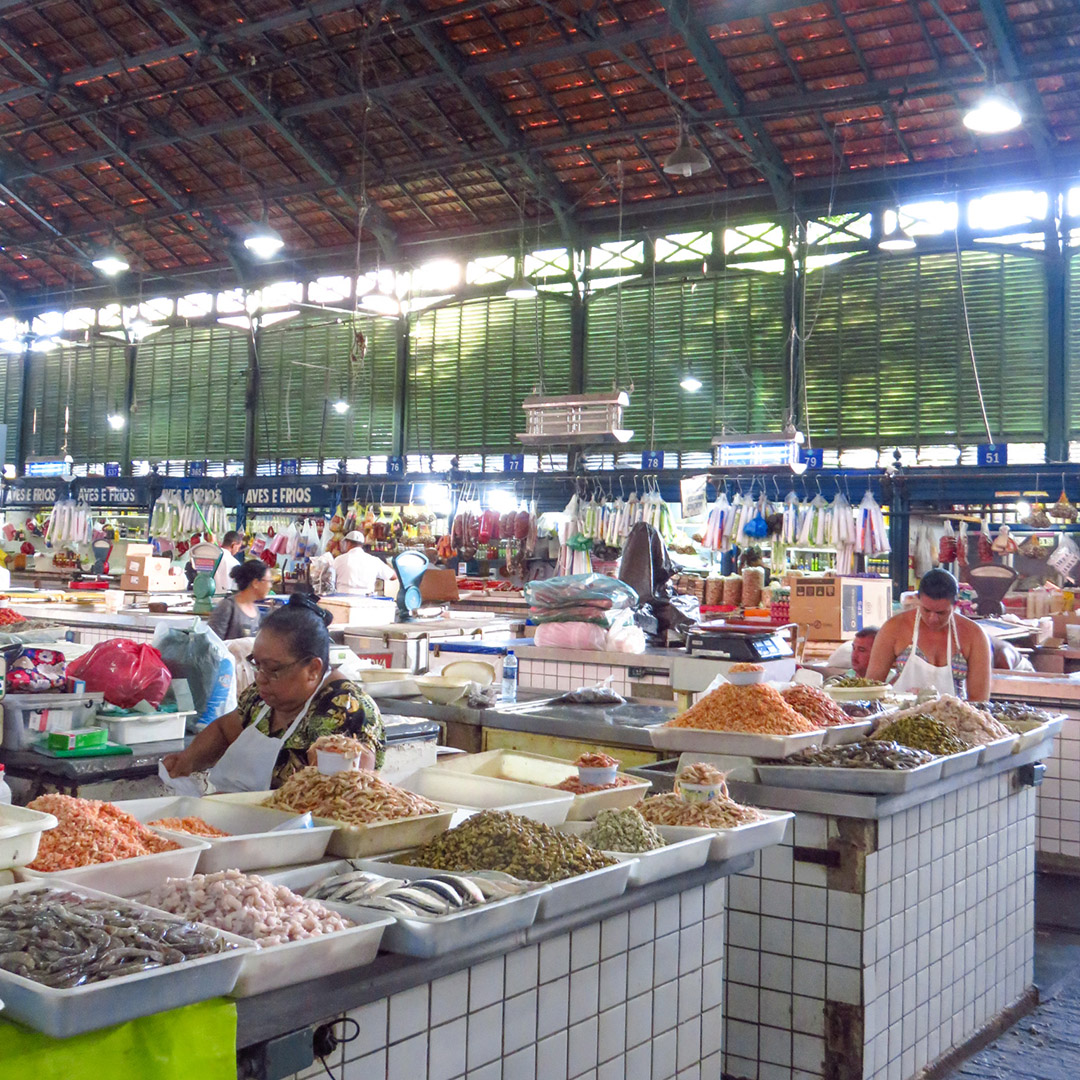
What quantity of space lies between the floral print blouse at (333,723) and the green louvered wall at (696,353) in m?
10.2

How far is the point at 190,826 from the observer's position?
261 cm

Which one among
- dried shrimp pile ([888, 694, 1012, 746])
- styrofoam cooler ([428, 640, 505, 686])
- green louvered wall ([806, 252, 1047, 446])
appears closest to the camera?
dried shrimp pile ([888, 694, 1012, 746])

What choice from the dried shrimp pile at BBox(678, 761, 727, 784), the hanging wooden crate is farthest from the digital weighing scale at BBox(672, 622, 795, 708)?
the hanging wooden crate

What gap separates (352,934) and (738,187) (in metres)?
12.7

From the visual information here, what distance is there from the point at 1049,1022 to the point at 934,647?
1925mm

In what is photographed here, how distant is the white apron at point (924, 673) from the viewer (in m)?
5.62

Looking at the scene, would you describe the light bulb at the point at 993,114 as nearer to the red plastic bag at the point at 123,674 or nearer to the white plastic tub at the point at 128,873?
the red plastic bag at the point at 123,674

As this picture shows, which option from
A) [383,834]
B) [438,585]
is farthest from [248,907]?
[438,585]

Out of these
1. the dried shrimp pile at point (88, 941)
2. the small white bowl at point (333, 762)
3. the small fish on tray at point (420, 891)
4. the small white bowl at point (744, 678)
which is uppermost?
the small white bowl at point (744, 678)

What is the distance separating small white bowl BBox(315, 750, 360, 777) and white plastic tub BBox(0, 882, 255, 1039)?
1174mm

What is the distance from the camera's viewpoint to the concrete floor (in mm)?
3975

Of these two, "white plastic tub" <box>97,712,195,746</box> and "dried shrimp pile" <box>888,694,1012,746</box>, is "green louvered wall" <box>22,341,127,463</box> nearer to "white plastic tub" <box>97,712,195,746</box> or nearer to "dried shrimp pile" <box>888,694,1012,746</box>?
"white plastic tub" <box>97,712,195,746</box>

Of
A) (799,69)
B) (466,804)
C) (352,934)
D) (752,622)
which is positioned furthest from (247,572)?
(799,69)

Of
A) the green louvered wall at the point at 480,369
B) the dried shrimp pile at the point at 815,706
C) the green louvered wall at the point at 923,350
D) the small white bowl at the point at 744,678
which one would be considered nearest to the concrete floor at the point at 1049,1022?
the dried shrimp pile at the point at 815,706
